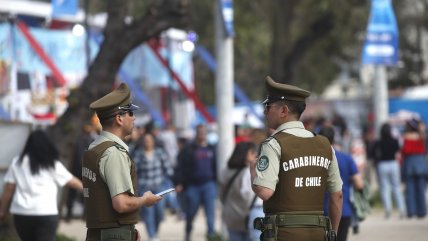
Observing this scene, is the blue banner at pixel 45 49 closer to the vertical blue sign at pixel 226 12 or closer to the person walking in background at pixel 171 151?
the person walking in background at pixel 171 151

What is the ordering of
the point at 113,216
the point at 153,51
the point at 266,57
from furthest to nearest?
the point at 266,57, the point at 153,51, the point at 113,216

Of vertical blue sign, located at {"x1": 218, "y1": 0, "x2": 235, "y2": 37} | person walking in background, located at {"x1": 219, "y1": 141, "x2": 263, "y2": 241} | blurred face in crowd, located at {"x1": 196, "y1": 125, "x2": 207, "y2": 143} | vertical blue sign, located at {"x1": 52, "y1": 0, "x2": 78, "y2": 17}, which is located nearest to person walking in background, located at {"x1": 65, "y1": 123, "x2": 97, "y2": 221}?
vertical blue sign, located at {"x1": 52, "y1": 0, "x2": 78, "y2": 17}

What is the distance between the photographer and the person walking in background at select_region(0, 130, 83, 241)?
9.68 meters

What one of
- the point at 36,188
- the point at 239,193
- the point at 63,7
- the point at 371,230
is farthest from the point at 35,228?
the point at 63,7

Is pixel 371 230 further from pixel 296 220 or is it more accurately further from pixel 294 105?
pixel 296 220

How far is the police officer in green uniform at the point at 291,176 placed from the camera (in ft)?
22.3

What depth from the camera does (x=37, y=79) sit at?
24.5 m

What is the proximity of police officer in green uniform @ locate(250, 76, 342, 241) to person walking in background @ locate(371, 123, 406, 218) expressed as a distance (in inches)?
485

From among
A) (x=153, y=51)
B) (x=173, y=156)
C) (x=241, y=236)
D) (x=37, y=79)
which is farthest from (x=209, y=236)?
(x=153, y=51)

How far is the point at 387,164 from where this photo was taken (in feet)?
64.0

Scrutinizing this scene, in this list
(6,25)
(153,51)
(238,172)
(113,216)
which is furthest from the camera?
(153,51)

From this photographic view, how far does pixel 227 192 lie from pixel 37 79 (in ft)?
45.9

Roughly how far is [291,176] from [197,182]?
8.87 m

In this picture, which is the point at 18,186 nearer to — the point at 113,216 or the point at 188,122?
the point at 113,216
